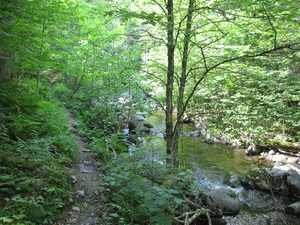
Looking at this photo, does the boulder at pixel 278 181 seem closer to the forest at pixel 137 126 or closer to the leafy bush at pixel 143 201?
the forest at pixel 137 126

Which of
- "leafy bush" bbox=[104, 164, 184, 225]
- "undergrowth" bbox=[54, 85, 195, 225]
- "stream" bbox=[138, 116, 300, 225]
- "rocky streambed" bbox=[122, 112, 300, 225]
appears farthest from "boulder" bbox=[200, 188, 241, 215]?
"leafy bush" bbox=[104, 164, 184, 225]

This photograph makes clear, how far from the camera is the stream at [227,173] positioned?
5488 mm

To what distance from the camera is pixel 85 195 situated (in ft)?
12.5

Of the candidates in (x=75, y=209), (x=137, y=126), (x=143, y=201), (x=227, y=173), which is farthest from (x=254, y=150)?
(x=75, y=209)

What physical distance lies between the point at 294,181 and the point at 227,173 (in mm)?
2373

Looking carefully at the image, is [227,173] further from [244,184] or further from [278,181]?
[278,181]

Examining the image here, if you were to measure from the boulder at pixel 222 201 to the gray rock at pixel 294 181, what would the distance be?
9.29 ft

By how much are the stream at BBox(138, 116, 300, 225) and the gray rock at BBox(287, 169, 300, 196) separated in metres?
0.63

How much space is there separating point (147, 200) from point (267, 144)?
1081 centimetres

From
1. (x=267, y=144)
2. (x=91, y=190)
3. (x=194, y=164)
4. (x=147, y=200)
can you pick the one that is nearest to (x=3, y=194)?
(x=91, y=190)

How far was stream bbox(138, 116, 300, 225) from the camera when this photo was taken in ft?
18.0

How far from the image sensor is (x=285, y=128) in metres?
11.2

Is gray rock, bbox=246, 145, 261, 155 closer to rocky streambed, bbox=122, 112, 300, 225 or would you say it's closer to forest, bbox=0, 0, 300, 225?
rocky streambed, bbox=122, 112, 300, 225

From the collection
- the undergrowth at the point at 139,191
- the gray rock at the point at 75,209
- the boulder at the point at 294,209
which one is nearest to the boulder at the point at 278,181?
the boulder at the point at 294,209
